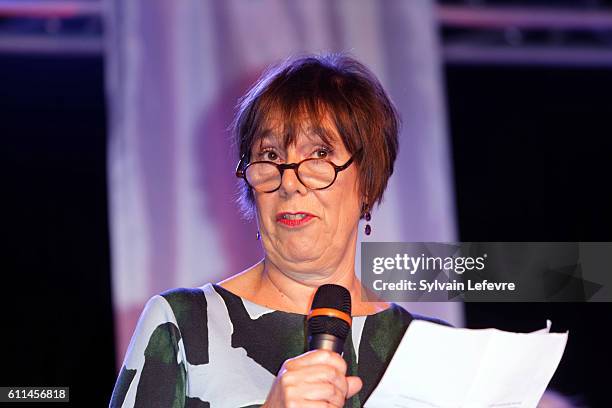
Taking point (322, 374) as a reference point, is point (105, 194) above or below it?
above

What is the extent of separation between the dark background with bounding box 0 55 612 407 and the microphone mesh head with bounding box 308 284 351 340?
200 cm

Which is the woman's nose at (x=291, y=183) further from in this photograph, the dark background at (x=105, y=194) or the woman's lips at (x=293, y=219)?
the dark background at (x=105, y=194)

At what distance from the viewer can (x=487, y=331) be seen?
1266 mm

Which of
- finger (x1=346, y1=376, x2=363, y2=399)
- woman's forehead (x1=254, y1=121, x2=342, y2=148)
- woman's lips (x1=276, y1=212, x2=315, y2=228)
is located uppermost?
woman's forehead (x1=254, y1=121, x2=342, y2=148)

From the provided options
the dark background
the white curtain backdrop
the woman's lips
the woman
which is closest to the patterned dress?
the woman

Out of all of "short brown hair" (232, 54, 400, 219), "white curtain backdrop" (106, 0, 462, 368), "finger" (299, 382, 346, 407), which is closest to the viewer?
"finger" (299, 382, 346, 407)

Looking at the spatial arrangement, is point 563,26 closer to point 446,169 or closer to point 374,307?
point 446,169

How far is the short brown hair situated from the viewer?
1.53 m

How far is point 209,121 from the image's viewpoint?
2852 millimetres

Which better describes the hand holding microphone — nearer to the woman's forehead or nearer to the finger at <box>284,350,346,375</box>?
the finger at <box>284,350,346,375</box>

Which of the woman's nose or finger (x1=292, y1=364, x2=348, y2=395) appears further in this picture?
the woman's nose

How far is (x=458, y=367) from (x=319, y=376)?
0.80 feet

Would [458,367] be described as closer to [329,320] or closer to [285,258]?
[329,320]

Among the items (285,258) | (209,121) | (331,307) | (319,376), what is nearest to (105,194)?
(209,121)
